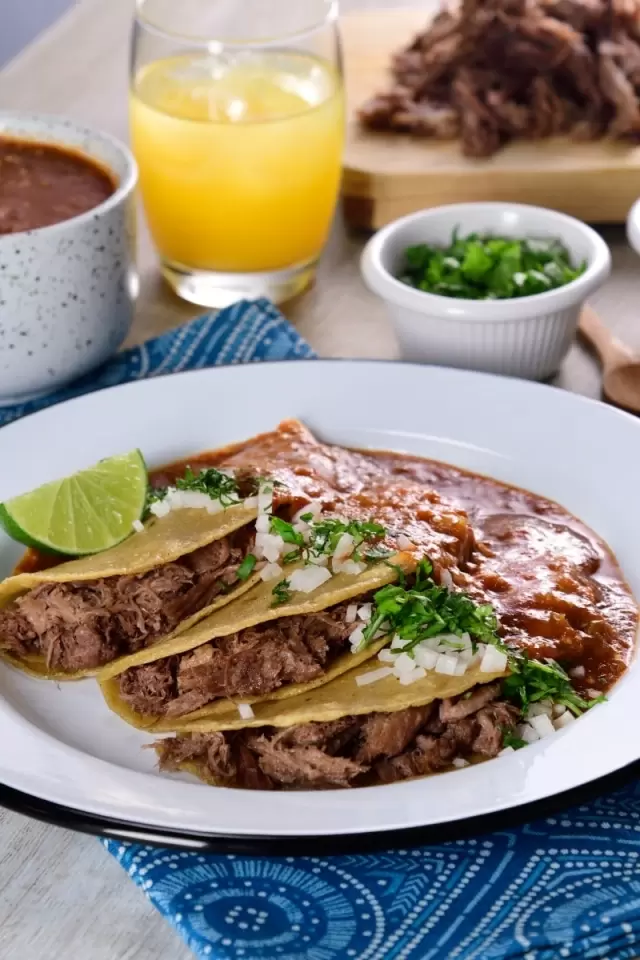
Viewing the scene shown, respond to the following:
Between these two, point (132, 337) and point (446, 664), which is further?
point (132, 337)

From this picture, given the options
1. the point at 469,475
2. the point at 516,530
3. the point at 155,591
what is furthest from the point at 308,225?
the point at 155,591

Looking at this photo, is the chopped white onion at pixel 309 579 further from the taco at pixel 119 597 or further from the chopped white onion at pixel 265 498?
the chopped white onion at pixel 265 498

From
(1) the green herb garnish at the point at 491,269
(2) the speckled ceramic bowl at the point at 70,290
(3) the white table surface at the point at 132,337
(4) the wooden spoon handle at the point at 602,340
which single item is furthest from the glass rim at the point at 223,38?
(4) the wooden spoon handle at the point at 602,340

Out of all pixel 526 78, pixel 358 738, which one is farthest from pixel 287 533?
pixel 526 78

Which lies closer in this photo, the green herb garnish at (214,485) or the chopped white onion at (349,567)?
the chopped white onion at (349,567)

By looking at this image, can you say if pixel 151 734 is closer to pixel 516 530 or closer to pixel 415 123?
pixel 516 530

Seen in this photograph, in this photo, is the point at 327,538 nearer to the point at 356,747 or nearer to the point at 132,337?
the point at 356,747
